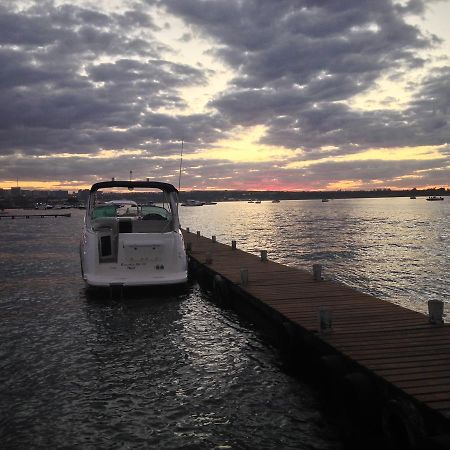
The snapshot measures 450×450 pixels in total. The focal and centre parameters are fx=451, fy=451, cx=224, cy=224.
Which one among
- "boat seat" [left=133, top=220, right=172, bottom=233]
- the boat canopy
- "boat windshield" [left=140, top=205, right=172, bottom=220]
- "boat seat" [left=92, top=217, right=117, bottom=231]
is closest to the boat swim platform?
"boat seat" [left=133, top=220, right=172, bottom=233]

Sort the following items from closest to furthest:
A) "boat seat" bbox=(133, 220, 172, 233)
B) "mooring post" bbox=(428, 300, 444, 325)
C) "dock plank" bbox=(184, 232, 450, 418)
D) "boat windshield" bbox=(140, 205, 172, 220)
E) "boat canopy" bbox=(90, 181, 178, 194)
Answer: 1. "dock plank" bbox=(184, 232, 450, 418)
2. "mooring post" bbox=(428, 300, 444, 325)
3. "boat seat" bbox=(133, 220, 172, 233)
4. "boat canopy" bbox=(90, 181, 178, 194)
5. "boat windshield" bbox=(140, 205, 172, 220)

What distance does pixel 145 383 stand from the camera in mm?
8883

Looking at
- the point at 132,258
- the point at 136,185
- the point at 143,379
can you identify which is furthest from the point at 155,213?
the point at 143,379

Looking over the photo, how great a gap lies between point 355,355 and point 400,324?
244 cm

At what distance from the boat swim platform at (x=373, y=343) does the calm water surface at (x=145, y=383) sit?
3.06ft

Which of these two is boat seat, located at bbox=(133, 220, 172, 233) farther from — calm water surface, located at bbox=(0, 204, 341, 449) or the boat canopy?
calm water surface, located at bbox=(0, 204, 341, 449)

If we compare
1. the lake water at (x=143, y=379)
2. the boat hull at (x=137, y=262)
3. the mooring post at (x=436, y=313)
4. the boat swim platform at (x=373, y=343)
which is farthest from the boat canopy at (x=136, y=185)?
the mooring post at (x=436, y=313)

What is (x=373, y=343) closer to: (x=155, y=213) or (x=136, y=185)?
(x=136, y=185)

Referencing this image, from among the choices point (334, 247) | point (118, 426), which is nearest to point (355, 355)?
point (118, 426)

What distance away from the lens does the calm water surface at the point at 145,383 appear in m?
6.99

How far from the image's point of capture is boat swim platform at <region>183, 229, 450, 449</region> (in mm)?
5836

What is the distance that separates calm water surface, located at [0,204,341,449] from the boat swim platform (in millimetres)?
933

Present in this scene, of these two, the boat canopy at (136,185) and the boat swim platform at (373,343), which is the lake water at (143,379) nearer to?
the boat swim platform at (373,343)

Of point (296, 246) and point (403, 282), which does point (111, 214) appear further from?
point (296, 246)
